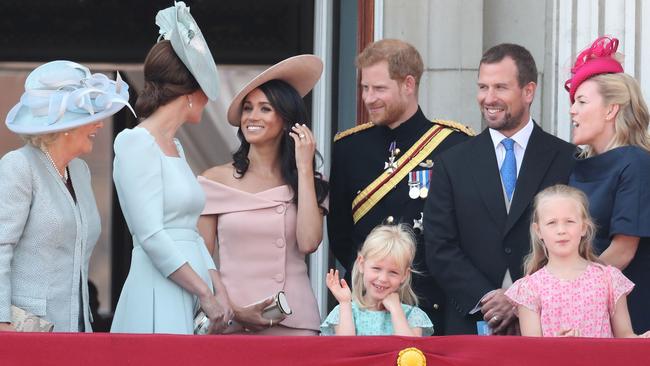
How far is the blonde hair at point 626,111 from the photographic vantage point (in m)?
5.58

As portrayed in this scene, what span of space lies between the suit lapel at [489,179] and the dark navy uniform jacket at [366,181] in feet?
1.17

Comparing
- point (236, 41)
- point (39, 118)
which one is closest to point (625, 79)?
point (39, 118)

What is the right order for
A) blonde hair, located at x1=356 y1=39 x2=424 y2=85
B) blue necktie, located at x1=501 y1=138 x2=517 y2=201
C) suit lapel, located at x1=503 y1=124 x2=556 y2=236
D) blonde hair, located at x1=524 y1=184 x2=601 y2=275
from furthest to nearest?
blonde hair, located at x1=356 y1=39 x2=424 y2=85, blue necktie, located at x1=501 y1=138 x2=517 y2=201, suit lapel, located at x1=503 y1=124 x2=556 y2=236, blonde hair, located at x1=524 y1=184 x2=601 y2=275

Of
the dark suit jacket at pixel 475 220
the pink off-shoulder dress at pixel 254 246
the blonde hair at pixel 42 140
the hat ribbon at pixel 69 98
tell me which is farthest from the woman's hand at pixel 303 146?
the blonde hair at pixel 42 140

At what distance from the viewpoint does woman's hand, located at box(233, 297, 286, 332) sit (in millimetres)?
5609

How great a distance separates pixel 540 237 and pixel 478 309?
0.39 m

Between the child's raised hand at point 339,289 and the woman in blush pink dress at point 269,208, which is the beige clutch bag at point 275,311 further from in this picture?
the child's raised hand at point 339,289

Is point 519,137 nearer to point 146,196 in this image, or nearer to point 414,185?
point 414,185

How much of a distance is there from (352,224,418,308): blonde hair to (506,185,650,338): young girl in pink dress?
38cm

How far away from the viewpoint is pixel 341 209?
616cm

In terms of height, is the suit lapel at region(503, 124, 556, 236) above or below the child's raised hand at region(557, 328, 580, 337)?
above

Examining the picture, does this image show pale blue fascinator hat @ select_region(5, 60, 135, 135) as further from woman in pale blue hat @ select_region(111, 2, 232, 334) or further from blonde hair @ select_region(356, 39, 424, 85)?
blonde hair @ select_region(356, 39, 424, 85)

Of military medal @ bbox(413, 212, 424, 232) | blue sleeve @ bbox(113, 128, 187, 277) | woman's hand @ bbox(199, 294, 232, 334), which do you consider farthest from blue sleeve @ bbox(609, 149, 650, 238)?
blue sleeve @ bbox(113, 128, 187, 277)

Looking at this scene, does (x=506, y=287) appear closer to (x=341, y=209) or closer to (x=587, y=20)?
(x=341, y=209)
